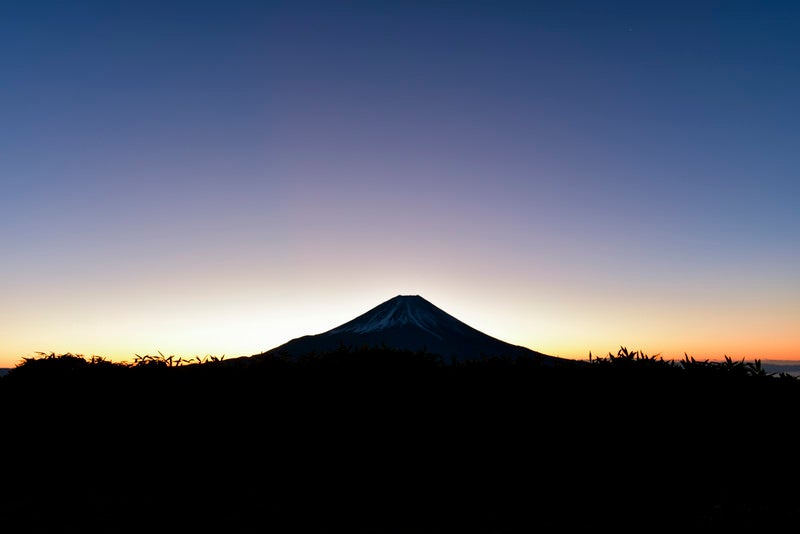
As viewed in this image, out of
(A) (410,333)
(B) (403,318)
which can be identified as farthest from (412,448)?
(B) (403,318)

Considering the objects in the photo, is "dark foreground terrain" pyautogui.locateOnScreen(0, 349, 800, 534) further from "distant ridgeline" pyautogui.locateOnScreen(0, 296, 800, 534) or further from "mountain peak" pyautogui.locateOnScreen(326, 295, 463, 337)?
"mountain peak" pyautogui.locateOnScreen(326, 295, 463, 337)

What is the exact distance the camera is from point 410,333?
93000 millimetres

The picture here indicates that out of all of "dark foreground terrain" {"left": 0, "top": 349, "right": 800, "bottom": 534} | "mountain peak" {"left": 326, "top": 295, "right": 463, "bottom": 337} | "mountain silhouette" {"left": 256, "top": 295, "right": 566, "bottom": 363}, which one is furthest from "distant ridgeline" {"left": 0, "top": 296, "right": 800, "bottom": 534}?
"mountain peak" {"left": 326, "top": 295, "right": 463, "bottom": 337}

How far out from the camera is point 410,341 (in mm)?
89438

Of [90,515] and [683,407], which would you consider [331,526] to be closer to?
[90,515]

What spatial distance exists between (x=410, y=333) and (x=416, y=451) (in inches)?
3380

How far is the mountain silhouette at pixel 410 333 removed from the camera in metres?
90.6

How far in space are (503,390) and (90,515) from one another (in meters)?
5.45

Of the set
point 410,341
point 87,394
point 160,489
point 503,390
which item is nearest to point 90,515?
point 160,489

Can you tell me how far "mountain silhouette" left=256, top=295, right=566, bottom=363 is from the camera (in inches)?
3565

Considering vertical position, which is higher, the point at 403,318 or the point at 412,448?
the point at 403,318

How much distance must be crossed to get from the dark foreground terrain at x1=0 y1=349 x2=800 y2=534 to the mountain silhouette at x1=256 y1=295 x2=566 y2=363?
7739cm

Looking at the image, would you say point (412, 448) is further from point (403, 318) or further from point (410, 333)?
point (403, 318)

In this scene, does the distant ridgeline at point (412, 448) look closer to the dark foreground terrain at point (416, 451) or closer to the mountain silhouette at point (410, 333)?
the dark foreground terrain at point (416, 451)
